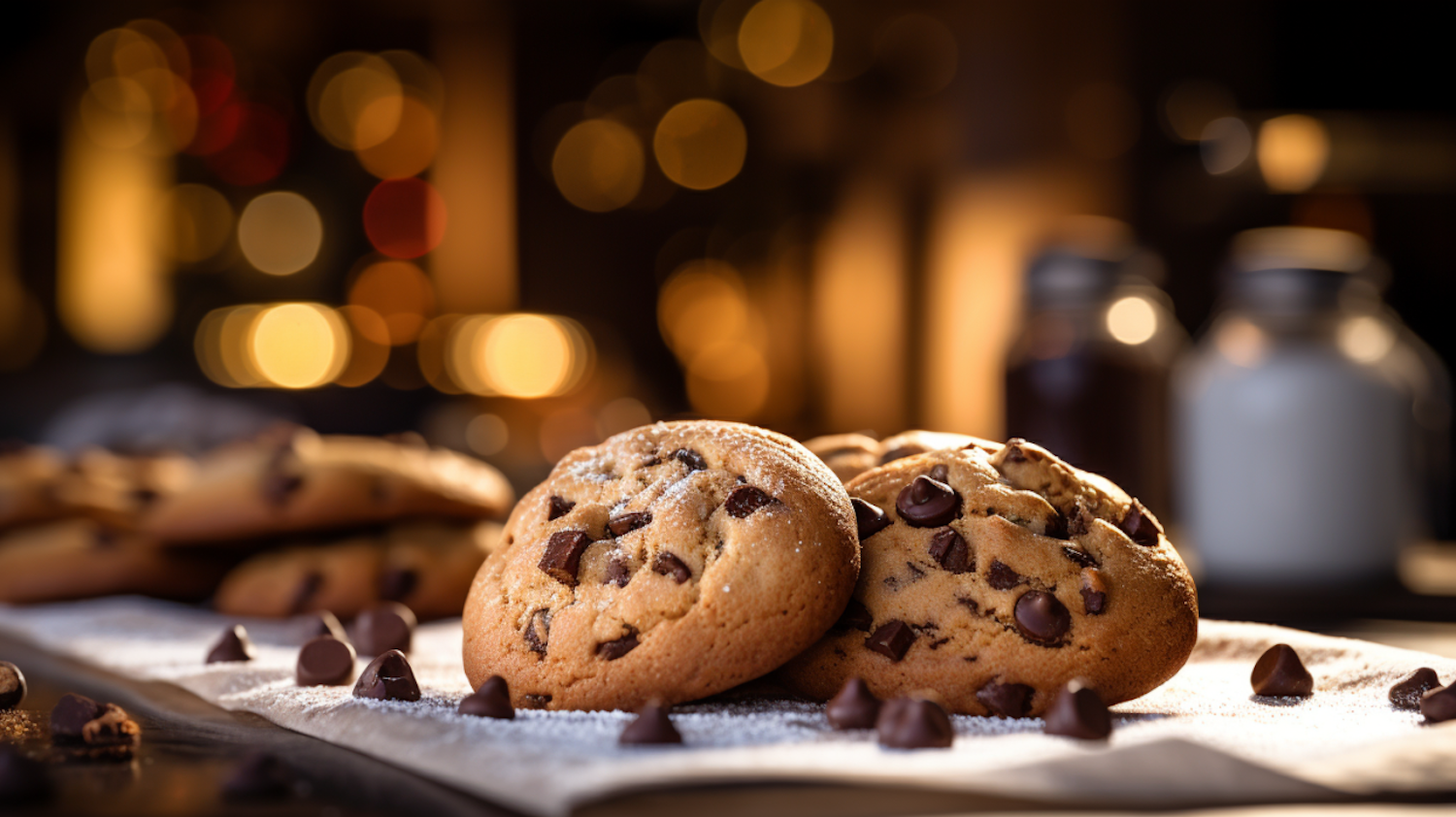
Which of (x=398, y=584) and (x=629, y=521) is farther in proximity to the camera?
(x=398, y=584)

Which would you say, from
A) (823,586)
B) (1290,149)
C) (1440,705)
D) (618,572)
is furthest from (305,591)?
(1290,149)

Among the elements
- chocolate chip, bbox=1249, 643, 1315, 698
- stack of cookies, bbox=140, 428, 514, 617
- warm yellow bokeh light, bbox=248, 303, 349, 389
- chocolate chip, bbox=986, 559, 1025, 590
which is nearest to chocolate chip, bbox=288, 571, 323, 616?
stack of cookies, bbox=140, 428, 514, 617

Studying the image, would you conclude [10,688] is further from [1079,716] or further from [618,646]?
[1079,716]

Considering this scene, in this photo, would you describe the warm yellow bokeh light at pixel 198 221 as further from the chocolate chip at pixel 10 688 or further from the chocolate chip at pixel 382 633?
the chocolate chip at pixel 10 688

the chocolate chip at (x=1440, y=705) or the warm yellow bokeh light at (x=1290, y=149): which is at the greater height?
the warm yellow bokeh light at (x=1290, y=149)

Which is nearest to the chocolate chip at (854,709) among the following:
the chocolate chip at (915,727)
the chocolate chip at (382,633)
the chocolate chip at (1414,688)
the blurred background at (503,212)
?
the chocolate chip at (915,727)

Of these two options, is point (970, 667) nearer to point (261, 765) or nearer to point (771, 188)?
point (261, 765)

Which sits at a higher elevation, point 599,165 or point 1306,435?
point 599,165

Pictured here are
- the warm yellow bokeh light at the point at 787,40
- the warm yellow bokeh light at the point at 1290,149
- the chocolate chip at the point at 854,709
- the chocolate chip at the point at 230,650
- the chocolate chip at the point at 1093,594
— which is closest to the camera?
the chocolate chip at the point at 854,709
